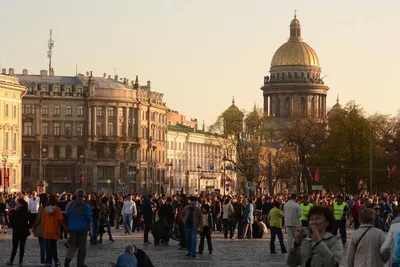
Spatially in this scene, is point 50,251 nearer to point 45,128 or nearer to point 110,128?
point 45,128

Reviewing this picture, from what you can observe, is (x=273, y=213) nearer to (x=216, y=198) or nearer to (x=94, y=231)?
(x=94, y=231)

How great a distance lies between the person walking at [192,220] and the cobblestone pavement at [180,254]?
388 mm

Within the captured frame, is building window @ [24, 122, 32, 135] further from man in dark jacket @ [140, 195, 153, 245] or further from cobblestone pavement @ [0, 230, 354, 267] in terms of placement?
man in dark jacket @ [140, 195, 153, 245]

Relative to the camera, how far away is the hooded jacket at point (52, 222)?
1112 inches

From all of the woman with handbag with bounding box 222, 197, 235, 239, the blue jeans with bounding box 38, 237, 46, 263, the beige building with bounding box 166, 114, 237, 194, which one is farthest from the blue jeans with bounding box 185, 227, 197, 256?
the beige building with bounding box 166, 114, 237, 194

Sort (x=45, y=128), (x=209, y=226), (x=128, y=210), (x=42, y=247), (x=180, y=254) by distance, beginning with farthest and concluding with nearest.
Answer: (x=45, y=128) < (x=128, y=210) < (x=209, y=226) < (x=180, y=254) < (x=42, y=247)

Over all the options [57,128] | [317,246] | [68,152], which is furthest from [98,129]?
[317,246]

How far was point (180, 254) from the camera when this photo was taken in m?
35.4

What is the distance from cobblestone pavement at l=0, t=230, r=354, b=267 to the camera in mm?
31406

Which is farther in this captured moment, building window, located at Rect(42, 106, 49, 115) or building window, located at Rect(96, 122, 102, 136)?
building window, located at Rect(96, 122, 102, 136)

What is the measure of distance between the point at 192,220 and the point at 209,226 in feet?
7.35

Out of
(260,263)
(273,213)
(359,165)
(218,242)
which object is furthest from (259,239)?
(359,165)

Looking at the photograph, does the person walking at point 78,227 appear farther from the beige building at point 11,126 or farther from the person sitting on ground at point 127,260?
the beige building at point 11,126

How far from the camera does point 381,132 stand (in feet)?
430
